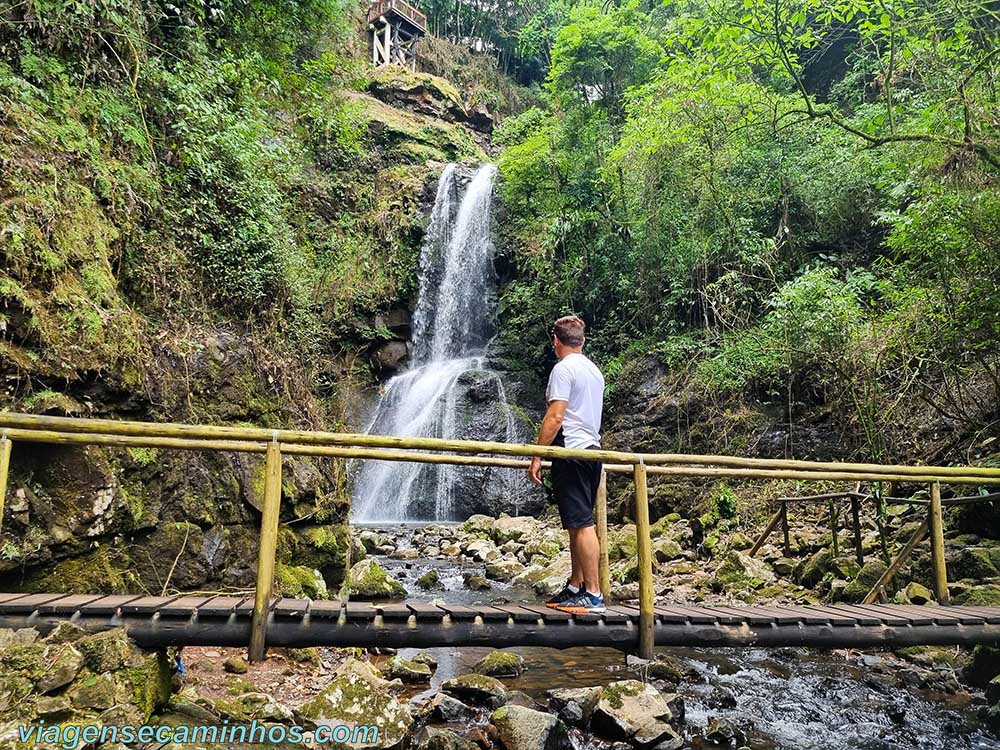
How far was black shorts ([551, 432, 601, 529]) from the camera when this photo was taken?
3.86 metres

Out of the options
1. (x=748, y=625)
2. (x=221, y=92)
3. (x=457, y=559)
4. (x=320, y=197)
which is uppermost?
(x=320, y=197)

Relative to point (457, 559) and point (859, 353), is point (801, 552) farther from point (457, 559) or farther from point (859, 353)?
point (457, 559)

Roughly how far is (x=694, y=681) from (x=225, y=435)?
14.5ft

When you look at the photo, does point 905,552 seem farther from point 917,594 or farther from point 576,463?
point 576,463

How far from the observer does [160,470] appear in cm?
522

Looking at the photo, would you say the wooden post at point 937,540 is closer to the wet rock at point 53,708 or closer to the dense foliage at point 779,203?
the dense foliage at point 779,203

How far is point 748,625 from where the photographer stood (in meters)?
3.88

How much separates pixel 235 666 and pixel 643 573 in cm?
315

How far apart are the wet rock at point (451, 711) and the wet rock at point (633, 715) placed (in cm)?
86

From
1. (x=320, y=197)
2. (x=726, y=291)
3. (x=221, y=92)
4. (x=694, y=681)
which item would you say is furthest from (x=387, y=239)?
(x=694, y=681)

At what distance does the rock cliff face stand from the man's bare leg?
2945 millimetres

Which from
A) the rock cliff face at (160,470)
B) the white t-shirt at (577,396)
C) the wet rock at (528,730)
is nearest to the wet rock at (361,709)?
the wet rock at (528,730)

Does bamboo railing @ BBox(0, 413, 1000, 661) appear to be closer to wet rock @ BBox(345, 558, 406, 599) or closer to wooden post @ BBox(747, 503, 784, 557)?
wooden post @ BBox(747, 503, 784, 557)

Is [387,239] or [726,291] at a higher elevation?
[387,239]
